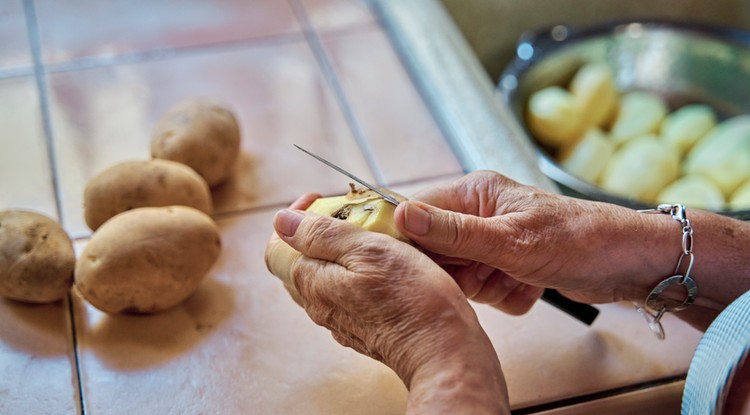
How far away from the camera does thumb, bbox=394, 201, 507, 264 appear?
56 centimetres

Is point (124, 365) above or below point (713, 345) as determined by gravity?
below

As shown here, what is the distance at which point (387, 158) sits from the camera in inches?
36.9

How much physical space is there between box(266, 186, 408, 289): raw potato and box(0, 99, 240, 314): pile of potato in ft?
0.41

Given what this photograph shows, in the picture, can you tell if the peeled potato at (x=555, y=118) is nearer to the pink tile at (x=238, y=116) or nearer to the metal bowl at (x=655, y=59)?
the metal bowl at (x=655, y=59)

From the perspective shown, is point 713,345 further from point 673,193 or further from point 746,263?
point 673,193

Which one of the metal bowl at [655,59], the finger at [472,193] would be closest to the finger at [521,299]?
the finger at [472,193]

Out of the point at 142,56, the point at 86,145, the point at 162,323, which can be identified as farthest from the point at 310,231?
the point at 142,56

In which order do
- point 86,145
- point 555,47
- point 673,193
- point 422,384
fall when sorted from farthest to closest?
1. point 555,47
2. point 673,193
3. point 86,145
4. point 422,384

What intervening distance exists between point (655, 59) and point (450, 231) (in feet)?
2.73

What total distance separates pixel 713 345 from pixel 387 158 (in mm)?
477

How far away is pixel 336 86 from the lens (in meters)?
1.05

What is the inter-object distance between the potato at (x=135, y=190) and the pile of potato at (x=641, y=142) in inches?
23.4

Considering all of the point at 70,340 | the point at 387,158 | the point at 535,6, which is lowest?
the point at 70,340

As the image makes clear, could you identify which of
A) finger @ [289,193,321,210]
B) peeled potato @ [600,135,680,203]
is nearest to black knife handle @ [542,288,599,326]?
finger @ [289,193,321,210]
